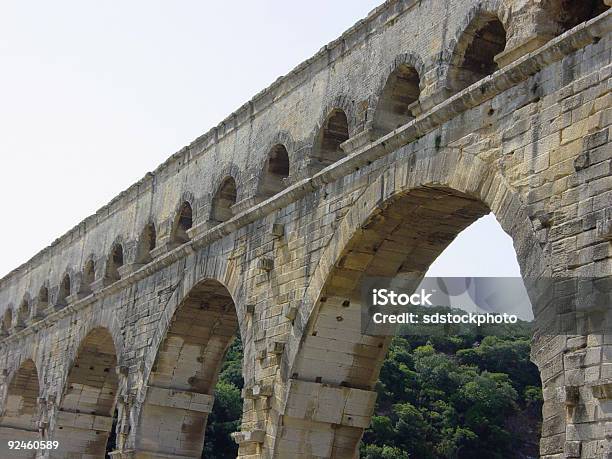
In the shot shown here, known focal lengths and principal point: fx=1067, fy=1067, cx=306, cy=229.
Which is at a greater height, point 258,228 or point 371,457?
point 258,228

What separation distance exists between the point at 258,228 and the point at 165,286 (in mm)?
3133

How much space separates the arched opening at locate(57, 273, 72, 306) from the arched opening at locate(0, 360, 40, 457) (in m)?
2.81

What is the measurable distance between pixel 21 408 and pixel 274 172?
42.2 ft

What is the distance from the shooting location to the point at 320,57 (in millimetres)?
13516

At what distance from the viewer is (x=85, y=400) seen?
20562 mm

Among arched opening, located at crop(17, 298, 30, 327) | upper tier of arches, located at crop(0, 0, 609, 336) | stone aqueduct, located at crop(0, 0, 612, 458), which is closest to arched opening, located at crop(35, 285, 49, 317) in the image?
arched opening, located at crop(17, 298, 30, 327)

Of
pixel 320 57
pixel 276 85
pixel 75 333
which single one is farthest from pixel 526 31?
pixel 75 333

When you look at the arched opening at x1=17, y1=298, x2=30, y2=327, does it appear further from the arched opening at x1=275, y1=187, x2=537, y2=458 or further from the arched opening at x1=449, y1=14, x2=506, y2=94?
the arched opening at x1=449, y1=14, x2=506, y2=94

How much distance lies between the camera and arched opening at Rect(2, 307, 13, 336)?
2623cm

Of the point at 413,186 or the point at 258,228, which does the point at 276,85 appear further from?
the point at 413,186

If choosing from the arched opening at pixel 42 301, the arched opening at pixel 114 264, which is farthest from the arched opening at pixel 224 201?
the arched opening at pixel 42 301

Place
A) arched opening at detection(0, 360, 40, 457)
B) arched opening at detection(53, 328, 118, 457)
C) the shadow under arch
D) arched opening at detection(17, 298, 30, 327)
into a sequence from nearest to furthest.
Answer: the shadow under arch < arched opening at detection(53, 328, 118, 457) < arched opening at detection(0, 360, 40, 457) < arched opening at detection(17, 298, 30, 327)

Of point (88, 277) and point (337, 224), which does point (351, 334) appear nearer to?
point (337, 224)

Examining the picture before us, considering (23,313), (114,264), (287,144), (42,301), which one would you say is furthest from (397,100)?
(23,313)
